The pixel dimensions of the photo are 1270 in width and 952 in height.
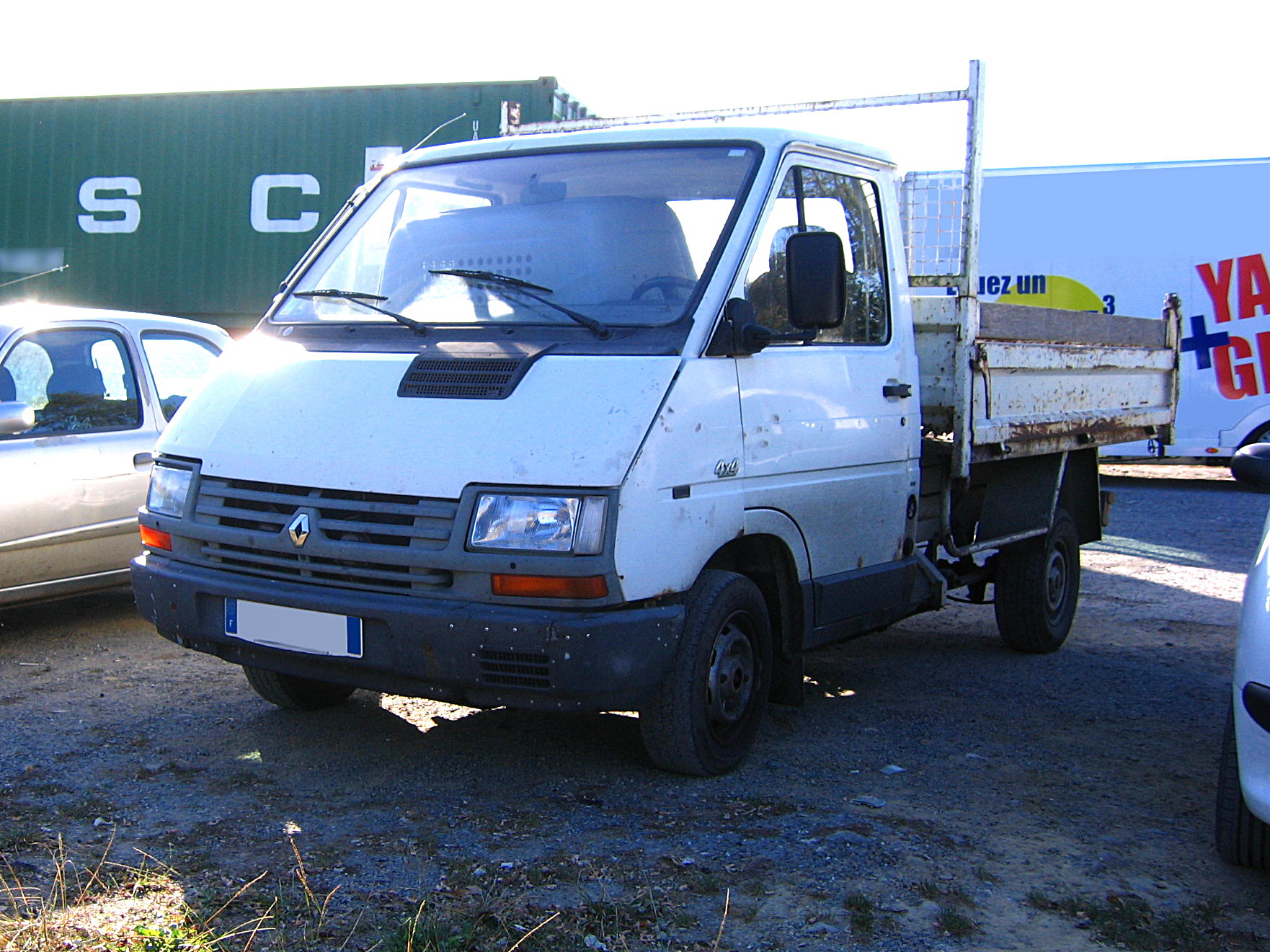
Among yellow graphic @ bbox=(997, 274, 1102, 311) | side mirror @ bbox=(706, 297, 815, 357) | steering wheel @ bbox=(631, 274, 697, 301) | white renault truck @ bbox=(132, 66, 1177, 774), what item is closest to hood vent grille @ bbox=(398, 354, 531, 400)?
white renault truck @ bbox=(132, 66, 1177, 774)

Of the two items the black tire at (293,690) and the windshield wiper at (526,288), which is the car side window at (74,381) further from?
the windshield wiper at (526,288)

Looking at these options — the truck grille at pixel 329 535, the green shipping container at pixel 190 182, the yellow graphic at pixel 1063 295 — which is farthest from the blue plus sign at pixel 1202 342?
the truck grille at pixel 329 535

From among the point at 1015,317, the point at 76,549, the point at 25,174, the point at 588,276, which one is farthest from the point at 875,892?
the point at 25,174

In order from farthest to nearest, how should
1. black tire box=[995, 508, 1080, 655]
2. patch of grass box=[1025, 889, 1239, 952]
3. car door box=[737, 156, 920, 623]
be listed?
black tire box=[995, 508, 1080, 655] → car door box=[737, 156, 920, 623] → patch of grass box=[1025, 889, 1239, 952]

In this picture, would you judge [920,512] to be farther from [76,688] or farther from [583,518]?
[76,688]

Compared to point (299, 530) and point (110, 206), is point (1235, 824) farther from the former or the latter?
point (110, 206)

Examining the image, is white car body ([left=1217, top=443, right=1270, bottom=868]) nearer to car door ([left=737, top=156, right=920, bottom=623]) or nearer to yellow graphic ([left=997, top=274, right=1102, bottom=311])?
car door ([left=737, top=156, right=920, bottom=623])

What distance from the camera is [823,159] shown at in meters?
4.66

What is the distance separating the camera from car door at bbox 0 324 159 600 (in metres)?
5.54

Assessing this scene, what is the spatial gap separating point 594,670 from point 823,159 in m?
2.22

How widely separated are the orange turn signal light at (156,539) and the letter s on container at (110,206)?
13.4 metres

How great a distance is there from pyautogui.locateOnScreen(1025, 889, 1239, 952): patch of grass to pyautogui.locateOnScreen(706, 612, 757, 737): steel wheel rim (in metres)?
1.14

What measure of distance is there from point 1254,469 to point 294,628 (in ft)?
9.84

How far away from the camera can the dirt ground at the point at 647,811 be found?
310 centimetres
